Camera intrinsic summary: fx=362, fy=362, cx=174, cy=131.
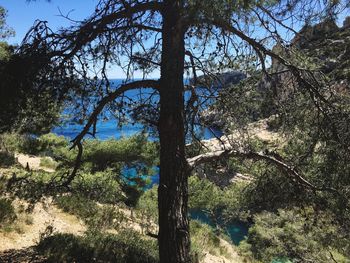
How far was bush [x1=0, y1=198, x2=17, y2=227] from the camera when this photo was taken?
7688mm

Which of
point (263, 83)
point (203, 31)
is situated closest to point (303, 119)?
point (263, 83)

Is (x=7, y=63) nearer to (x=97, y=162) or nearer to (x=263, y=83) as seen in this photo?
(x=263, y=83)

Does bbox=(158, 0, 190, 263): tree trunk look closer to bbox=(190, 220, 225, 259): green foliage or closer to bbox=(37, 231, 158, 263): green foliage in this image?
bbox=(37, 231, 158, 263): green foliage

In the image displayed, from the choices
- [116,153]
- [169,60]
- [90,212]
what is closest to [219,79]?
[169,60]

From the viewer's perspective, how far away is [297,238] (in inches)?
582

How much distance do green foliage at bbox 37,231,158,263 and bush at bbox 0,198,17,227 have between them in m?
1.23

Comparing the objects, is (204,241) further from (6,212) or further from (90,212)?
(6,212)

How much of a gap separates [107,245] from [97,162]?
13924 mm

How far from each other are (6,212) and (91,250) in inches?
93.8

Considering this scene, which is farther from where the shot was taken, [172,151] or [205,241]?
[205,241]

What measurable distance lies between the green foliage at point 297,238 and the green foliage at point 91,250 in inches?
143

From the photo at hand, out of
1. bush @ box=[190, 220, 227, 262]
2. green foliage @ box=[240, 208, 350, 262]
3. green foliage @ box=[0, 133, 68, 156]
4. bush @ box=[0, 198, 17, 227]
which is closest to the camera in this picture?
bush @ box=[0, 198, 17, 227]

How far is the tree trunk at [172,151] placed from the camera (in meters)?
4.58

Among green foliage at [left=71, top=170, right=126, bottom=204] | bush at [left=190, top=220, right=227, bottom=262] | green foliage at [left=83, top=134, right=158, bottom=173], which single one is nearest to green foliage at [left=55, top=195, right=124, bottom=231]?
green foliage at [left=71, top=170, right=126, bottom=204]
